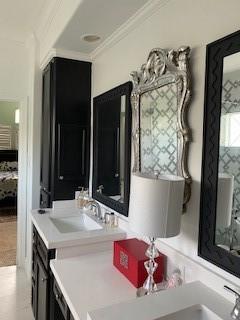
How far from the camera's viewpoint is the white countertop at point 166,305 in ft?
3.42

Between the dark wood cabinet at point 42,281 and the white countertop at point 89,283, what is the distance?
11.6 inches

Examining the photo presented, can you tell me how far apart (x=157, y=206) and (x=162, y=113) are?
0.66 meters

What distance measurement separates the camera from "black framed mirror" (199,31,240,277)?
1172 mm

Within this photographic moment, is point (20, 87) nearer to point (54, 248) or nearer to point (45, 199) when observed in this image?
point (45, 199)

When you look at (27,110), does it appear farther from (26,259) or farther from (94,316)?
(94,316)

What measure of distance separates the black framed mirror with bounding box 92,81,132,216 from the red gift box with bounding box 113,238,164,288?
391 mm

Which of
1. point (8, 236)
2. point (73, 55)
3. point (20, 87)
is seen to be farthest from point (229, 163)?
point (8, 236)

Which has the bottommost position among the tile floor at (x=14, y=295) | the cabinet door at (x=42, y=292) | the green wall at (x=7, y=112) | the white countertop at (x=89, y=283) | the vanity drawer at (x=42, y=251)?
the tile floor at (x=14, y=295)

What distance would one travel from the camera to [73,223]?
256cm

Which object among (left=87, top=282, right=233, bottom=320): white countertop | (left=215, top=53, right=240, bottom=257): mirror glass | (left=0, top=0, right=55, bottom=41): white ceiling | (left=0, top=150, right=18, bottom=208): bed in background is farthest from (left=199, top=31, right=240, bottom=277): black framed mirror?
(left=0, top=150, right=18, bottom=208): bed in background

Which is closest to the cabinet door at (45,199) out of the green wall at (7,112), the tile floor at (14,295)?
the tile floor at (14,295)

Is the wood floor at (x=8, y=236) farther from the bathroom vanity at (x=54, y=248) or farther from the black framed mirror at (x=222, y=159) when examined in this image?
the black framed mirror at (x=222, y=159)

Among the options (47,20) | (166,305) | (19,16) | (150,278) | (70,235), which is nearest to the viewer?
(166,305)

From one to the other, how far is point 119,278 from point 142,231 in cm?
45
